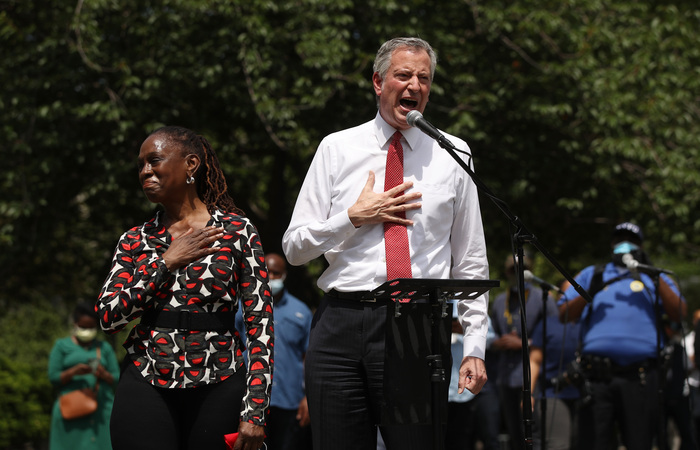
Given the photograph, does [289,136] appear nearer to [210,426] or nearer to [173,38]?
[173,38]

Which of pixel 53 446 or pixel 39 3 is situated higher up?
pixel 39 3

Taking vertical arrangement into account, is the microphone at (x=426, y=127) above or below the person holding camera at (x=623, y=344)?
above

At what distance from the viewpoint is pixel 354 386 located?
3.65 metres

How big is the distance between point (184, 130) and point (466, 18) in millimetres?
9216

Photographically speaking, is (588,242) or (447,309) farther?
(588,242)

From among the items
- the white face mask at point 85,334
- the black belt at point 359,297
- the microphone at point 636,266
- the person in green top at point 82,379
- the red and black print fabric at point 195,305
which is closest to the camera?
the black belt at point 359,297

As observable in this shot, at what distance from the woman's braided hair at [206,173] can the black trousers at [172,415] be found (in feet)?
2.56

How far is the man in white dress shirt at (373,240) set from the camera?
365cm

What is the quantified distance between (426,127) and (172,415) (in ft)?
4.78

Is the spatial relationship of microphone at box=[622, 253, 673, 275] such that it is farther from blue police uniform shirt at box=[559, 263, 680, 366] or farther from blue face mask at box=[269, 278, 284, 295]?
blue face mask at box=[269, 278, 284, 295]

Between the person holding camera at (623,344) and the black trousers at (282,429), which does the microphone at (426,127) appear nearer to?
the person holding camera at (623,344)

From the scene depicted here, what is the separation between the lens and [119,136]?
1111 centimetres

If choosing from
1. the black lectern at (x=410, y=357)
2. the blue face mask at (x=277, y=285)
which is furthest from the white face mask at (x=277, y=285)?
the black lectern at (x=410, y=357)

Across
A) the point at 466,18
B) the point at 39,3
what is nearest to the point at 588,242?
the point at 466,18
